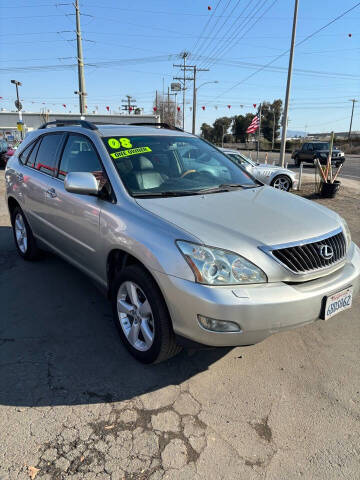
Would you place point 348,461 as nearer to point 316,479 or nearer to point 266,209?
point 316,479

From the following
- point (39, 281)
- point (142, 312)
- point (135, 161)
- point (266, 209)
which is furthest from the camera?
point (39, 281)

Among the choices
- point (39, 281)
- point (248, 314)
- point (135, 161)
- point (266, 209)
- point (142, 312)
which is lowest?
→ point (39, 281)

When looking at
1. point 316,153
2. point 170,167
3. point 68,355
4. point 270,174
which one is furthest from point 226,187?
point 316,153

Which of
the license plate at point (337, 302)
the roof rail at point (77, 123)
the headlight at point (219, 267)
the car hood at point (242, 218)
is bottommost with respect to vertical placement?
the license plate at point (337, 302)

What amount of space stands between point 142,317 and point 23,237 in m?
3.03

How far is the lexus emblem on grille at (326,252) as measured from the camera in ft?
8.06

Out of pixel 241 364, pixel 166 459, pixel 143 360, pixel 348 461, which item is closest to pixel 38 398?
pixel 143 360

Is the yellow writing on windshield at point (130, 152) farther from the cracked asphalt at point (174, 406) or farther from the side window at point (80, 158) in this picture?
the cracked asphalt at point (174, 406)

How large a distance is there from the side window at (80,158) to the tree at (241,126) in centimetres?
7526

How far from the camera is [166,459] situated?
1.95m

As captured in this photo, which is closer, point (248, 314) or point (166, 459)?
point (166, 459)

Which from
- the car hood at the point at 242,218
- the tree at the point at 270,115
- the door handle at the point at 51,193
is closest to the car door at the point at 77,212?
the door handle at the point at 51,193

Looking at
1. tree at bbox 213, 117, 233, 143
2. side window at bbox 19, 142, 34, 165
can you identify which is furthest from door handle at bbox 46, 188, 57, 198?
tree at bbox 213, 117, 233, 143

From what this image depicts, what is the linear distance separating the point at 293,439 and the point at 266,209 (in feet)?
5.15
